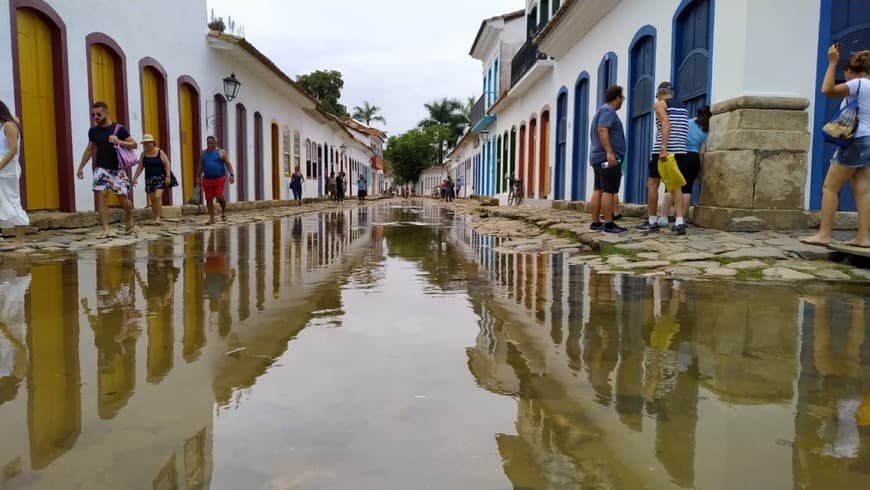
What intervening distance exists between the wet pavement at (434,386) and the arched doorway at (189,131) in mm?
10142

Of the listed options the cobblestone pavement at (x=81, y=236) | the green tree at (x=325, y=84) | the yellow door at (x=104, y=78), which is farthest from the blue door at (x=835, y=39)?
the green tree at (x=325, y=84)

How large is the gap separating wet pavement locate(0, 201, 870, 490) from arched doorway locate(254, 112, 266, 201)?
15.1 metres

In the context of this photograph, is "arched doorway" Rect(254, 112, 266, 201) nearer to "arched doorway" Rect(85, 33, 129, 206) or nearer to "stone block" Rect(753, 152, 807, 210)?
"arched doorway" Rect(85, 33, 129, 206)

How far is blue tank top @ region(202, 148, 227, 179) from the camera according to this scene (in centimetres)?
1114

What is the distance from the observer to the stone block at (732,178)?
6496 mm

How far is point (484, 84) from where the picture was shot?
101 ft

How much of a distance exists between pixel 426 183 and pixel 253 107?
210ft

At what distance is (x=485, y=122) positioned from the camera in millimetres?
27562

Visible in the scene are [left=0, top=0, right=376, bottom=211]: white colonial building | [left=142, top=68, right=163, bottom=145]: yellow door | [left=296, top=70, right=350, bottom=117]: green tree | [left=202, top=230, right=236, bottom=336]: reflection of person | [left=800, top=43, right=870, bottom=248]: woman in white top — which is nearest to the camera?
[left=202, top=230, right=236, bottom=336]: reflection of person

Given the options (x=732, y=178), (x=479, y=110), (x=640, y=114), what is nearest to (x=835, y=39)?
(x=732, y=178)

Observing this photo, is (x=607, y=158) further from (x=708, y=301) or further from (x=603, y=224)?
(x=708, y=301)

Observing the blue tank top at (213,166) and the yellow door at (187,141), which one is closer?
the blue tank top at (213,166)

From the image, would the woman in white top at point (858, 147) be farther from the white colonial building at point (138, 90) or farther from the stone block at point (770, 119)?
the white colonial building at point (138, 90)

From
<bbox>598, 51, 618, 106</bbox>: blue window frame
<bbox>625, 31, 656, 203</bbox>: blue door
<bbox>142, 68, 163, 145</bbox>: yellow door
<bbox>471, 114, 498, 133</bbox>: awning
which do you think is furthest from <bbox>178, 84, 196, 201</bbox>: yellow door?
<bbox>471, 114, 498, 133</bbox>: awning
